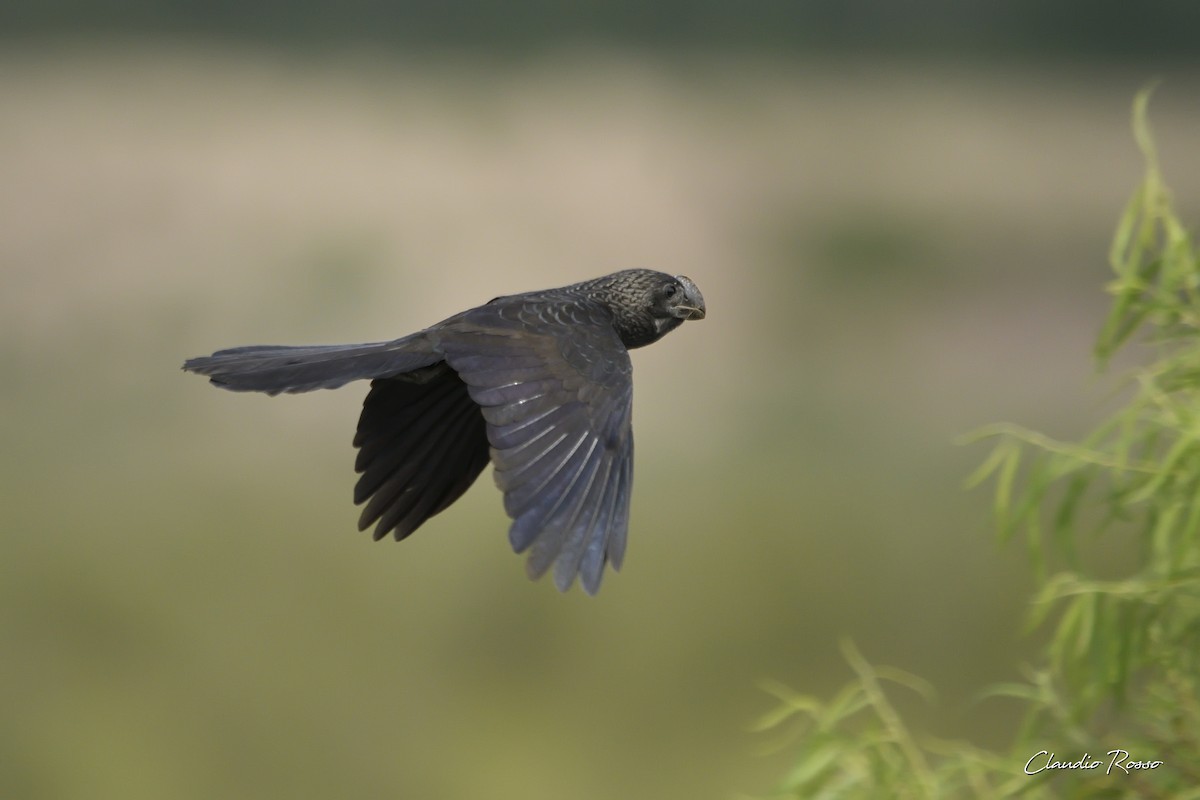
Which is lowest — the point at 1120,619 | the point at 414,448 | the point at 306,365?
the point at 1120,619

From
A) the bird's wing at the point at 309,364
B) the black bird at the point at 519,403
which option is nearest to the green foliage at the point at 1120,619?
the black bird at the point at 519,403

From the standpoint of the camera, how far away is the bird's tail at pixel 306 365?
128 cm

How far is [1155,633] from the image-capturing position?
5.45ft

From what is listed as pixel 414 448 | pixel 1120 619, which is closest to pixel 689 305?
pixel 414 448

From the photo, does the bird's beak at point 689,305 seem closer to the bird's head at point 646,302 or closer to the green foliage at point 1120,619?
the bird's head at point 646,302

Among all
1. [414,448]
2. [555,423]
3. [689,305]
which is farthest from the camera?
[689,305]

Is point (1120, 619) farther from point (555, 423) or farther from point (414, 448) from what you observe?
point (414, 448)

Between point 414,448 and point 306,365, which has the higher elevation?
point 306,365

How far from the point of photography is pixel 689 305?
1667mm

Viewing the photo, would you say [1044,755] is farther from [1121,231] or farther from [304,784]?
[304,784]

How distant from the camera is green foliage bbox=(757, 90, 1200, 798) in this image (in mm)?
1608

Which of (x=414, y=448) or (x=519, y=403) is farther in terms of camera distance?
(x=414, y=448)

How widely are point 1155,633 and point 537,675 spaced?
2.96 meters

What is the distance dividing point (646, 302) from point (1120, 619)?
0.74 meters
